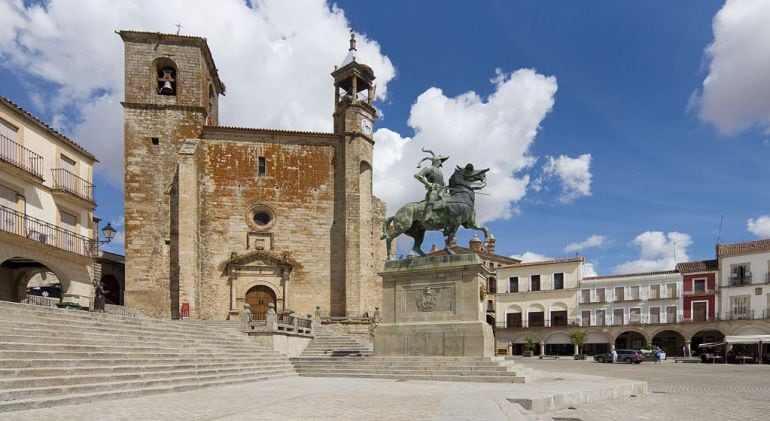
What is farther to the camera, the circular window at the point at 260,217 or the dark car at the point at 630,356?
the dark car at the point at 630,356

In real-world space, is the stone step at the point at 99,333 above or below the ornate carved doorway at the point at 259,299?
above

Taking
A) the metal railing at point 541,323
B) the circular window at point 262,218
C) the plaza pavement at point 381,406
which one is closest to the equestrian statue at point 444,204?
the plaza pavement at point 381,406

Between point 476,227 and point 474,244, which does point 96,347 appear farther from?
point 474,244

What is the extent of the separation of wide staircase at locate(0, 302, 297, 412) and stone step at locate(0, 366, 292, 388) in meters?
0.01

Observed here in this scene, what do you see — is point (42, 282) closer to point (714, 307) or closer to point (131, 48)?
point (131, 48)

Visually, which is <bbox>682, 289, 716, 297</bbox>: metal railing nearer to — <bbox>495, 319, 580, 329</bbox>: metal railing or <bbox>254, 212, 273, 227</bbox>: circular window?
<bbox>495, 319, 580, 329</bbox>: metal railing

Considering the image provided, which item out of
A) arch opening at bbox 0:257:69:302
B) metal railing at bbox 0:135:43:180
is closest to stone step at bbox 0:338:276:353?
arch opening at bbox 0:257:69:302

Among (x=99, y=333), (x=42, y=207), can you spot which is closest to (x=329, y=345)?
(x=42, y=207)

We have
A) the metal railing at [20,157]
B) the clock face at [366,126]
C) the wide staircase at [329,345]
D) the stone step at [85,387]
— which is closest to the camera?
the stone step at [85,387]

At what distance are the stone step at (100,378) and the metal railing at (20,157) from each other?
1016cm

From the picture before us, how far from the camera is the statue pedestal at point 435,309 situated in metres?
14.1

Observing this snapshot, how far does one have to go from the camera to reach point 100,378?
9.30 m

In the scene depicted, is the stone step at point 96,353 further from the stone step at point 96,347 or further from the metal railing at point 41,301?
the metal railing at point 41,301

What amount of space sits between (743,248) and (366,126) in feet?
93.8
